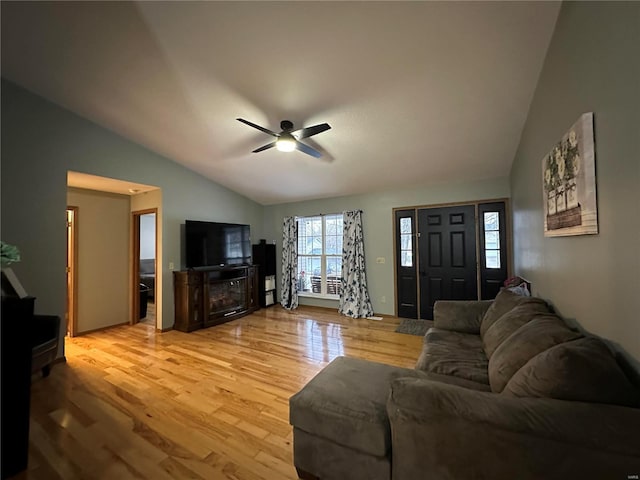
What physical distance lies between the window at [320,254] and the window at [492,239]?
2541 mm

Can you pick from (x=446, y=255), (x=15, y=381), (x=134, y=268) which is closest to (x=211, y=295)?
(x=134, y=268)

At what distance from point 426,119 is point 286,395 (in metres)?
3.07

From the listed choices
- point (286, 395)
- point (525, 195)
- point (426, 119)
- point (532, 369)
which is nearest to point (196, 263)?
point (286, 395)

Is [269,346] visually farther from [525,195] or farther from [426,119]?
[525,195]

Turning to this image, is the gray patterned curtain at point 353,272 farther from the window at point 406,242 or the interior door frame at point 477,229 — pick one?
the window at point 406,242

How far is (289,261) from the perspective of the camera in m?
5.68

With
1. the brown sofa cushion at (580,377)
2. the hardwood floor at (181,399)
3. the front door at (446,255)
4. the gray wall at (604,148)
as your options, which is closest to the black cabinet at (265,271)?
the hardwood floor at (181,399)

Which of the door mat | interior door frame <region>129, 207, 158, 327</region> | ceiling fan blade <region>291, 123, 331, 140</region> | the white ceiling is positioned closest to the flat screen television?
interior door frame <region>129, 207, 158, 327</region>

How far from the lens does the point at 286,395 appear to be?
2.29m

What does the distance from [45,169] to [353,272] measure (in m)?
4.52

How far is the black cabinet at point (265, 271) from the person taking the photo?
5.65m

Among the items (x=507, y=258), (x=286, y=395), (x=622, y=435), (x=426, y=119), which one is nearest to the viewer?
(x=622, y=435)

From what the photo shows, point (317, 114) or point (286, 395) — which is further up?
point (317, 114)

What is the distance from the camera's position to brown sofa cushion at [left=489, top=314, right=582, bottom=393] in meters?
1.31
